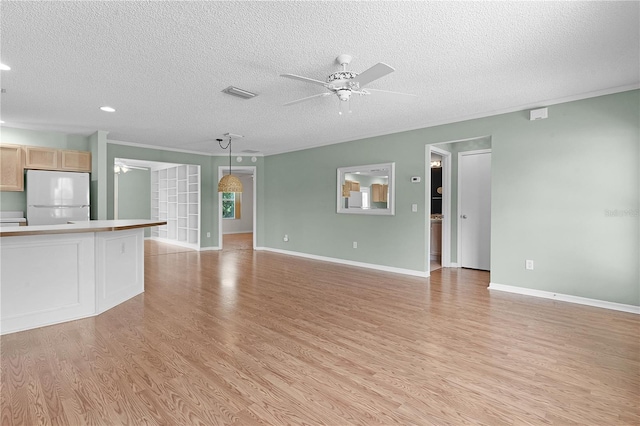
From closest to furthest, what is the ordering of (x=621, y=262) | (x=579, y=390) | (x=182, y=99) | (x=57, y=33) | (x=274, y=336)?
(x=579, y=390) → (x=57, y=33) → (x=274, y=336) → (x=621, y=262) → (x=182, y=99)

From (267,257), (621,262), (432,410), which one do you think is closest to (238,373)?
(432,410)

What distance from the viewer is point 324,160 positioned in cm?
683

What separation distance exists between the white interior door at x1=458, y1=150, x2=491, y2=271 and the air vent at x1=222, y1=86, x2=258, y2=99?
4.18 metres

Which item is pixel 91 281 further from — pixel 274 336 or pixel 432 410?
pixel 432 410

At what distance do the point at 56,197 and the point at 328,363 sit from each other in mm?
5623

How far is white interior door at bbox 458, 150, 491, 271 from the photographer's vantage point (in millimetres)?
5742

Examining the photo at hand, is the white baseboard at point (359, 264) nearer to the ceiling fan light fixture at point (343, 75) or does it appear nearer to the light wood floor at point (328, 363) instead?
the light wood floor at point (328, 363)

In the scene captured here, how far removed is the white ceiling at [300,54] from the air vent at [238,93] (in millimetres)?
89

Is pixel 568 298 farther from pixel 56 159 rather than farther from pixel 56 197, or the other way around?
pixel 56 159

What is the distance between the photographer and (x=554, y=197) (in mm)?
3982

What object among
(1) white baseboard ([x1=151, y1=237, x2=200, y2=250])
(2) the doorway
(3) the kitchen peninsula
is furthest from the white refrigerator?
(2) the doorway

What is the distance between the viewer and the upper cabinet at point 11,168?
16.4ft

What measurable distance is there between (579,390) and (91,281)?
4.30 m

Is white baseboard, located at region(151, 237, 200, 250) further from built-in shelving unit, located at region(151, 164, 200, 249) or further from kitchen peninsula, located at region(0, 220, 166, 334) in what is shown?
kitchen peninsula, located at region(0, 220, 166, 334)
